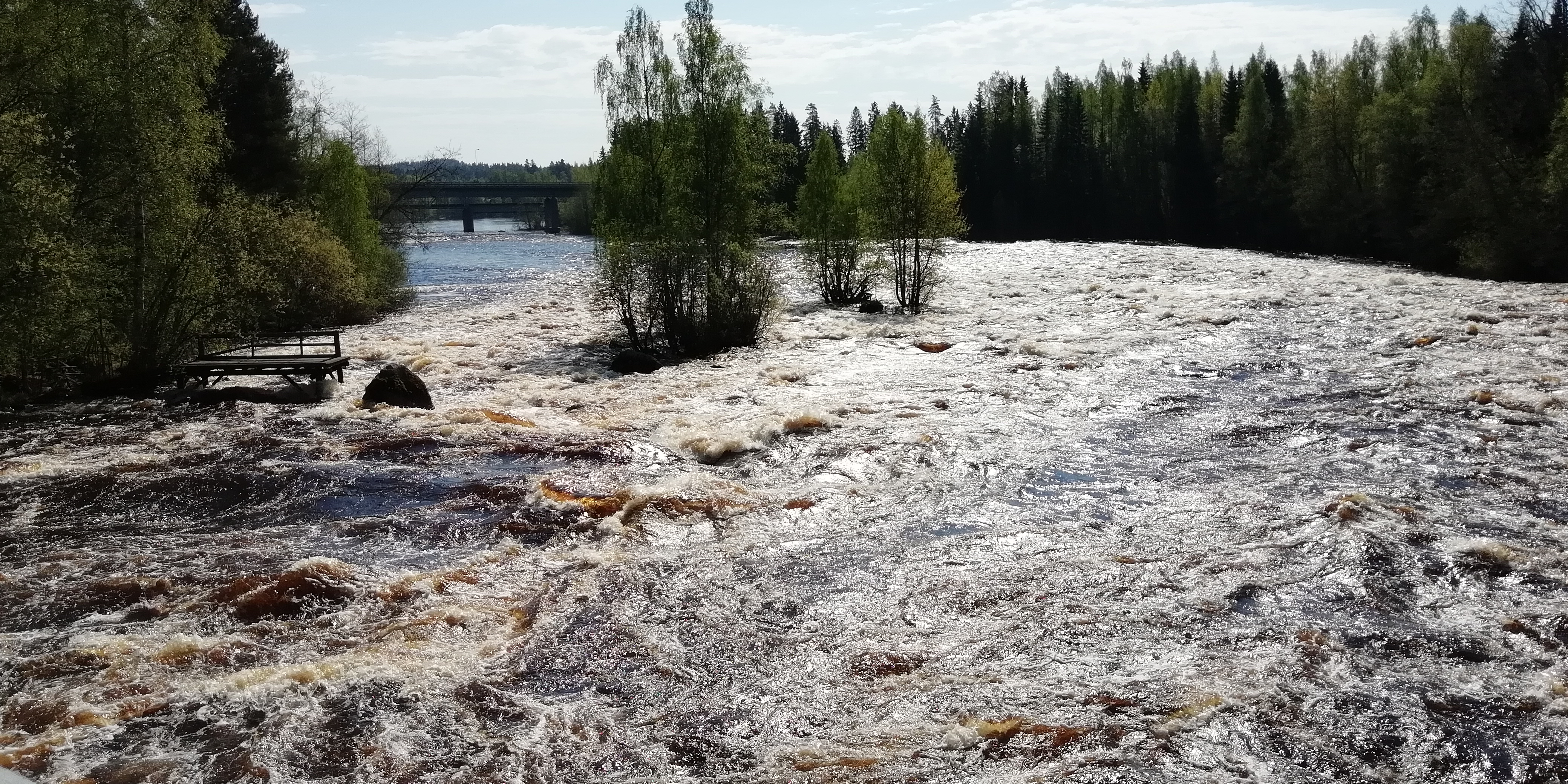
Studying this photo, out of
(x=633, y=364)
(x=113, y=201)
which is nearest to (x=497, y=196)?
(x=633, y=364)

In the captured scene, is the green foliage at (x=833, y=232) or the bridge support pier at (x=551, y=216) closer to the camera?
the green foliage at (x=833, y=232)

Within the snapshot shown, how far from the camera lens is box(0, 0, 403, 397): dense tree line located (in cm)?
1892

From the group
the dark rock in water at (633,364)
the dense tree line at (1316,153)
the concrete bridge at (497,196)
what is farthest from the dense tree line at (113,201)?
the concrete bridge at (497,196)

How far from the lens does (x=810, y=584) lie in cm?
1139

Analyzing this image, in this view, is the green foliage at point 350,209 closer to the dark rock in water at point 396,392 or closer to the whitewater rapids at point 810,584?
the whitewater rapids at point 810,584

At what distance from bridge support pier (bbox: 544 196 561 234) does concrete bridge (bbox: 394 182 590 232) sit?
0.05 meters

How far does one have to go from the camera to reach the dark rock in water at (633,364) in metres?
27.6

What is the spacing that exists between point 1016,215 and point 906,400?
8702cm

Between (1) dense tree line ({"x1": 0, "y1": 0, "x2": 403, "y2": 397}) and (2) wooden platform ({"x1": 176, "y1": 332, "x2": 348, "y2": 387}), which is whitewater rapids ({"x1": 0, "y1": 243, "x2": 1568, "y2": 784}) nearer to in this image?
(2) wooden platform ({"x1": 176, "y1": 332, "x2": 348, "y2": 387})

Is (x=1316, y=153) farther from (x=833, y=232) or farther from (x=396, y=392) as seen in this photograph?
(x=396, y=392)

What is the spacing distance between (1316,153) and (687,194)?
169 ft

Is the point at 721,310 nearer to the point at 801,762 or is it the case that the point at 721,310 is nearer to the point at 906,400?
the point at 906,400

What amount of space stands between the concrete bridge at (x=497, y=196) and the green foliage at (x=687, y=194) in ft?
313

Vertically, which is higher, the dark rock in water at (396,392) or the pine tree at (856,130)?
the pine tree at (856,130)
